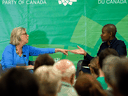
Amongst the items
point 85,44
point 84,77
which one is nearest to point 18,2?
point 85,44

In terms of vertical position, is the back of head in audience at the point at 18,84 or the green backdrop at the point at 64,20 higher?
the green backdrop at the point at 64,20

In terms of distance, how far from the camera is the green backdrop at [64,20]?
11.6 feet

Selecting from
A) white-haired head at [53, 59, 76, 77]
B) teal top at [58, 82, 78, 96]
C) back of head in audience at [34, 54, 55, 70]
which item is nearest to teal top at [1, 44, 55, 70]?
back of head in audience at [34, 54, 55, 70]

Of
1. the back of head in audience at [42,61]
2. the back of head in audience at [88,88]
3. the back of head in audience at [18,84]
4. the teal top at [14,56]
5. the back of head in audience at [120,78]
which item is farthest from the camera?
the teal top at [14,56]

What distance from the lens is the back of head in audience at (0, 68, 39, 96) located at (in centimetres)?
64

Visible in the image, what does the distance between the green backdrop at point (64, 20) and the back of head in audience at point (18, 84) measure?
2.96 meters

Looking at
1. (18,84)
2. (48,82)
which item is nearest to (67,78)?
(48,82)

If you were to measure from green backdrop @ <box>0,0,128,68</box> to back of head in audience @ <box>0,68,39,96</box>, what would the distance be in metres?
2.96

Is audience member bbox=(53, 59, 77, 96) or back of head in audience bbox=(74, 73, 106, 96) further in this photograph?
audience member bbox=(53, 59, 77, 96)

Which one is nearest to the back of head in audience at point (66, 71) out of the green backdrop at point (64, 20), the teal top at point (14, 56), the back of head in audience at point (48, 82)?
the back of head in audience at point (48, 82)

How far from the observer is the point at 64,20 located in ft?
11.8

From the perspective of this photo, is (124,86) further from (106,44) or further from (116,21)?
(116,21)

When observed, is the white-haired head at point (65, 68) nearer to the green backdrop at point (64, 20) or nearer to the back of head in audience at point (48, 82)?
the back of head in audience at point (48, 82)

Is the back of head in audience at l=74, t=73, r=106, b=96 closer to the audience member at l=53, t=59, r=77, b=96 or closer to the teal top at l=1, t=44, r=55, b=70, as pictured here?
the audience member at l=53, t=59, r=77, b=96
